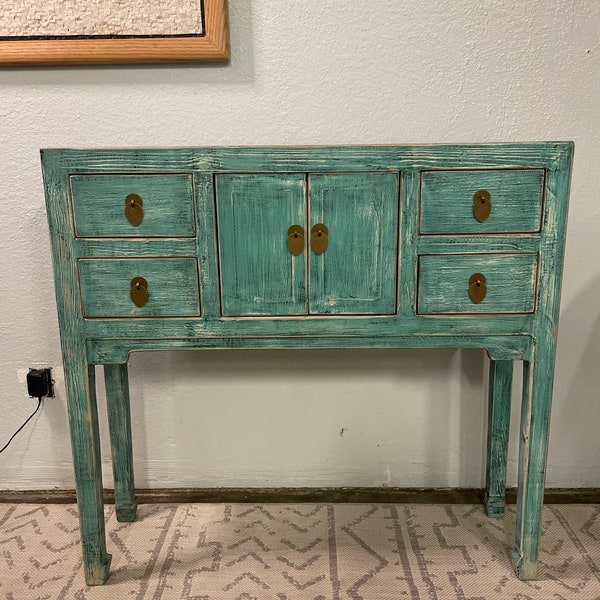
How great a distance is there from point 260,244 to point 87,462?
68 centimetres

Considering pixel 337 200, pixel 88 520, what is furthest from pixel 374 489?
pixel 337 200

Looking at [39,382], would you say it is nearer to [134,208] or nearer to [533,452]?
[134,208]

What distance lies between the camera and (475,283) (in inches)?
49.5

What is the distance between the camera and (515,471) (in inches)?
72.0

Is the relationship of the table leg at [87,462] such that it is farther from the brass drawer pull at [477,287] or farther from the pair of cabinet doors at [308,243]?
the brass drawer pull at [477,287]

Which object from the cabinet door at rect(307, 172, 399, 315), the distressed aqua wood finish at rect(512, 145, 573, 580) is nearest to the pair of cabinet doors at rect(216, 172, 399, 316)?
the cabinet door at rect(307, 172, 399, 315)

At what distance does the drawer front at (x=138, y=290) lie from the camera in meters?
1.26

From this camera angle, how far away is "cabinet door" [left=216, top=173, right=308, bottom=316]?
1228mm

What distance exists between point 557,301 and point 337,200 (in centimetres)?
53

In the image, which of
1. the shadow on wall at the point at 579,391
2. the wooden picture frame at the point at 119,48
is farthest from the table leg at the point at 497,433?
the wooden picture frame at the point at 119,48

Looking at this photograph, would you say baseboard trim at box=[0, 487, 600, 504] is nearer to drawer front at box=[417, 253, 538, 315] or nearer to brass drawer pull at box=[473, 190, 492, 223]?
drawer front at box=[417, 253, 538, 315]

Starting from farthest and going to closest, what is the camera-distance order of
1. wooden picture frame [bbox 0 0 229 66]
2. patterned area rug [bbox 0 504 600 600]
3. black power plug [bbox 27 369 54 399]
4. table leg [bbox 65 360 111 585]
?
1. black power plug [bbox 27 369 54 399]
2. wooden picture frame [bbox 0 0 229 66]
3. patterned area rug [bbox 0 504 600 600]
4. table leg [bbox 65 360 111 585]

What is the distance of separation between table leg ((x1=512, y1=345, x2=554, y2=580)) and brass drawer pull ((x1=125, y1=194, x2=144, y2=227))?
0.93 meters

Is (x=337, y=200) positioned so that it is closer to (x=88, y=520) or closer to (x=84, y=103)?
(x=84, y=103)
